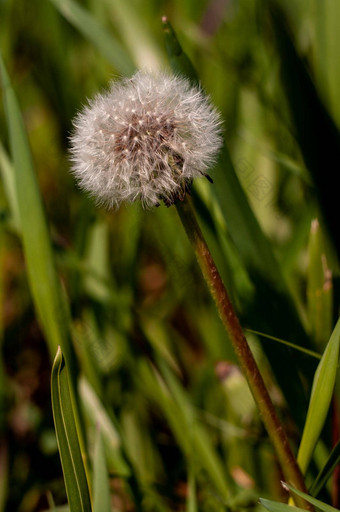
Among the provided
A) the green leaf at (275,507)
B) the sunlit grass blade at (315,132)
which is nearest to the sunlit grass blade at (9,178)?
the sunlit grass blade at (315,132)

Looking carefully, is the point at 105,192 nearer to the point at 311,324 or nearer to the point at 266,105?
the point at 311,324

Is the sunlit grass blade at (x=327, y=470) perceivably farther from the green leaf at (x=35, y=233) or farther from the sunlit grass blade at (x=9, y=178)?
the sunlit grass blade at (x=9, y=178)

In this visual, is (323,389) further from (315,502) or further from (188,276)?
(188,276)

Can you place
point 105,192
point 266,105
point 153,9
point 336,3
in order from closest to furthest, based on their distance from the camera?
1. point 105,192
2. point 336,3
3. point 266,105
4. point 153,9

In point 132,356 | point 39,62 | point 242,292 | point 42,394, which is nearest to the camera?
point 242,292

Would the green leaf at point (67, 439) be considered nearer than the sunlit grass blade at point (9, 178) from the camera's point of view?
Yes

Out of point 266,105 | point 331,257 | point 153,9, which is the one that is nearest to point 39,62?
point 153,9
